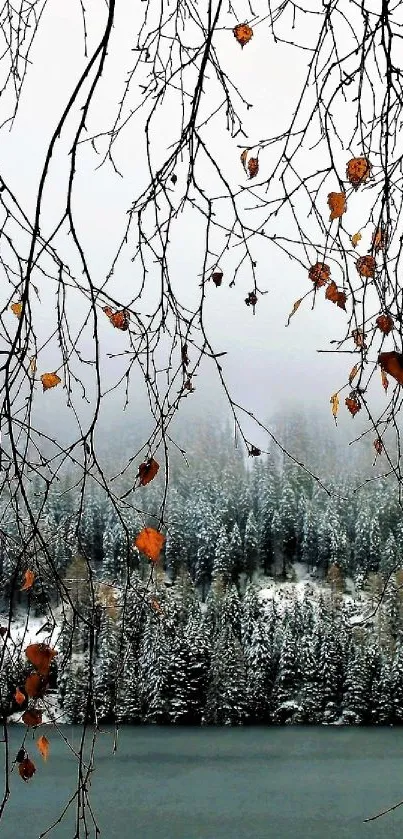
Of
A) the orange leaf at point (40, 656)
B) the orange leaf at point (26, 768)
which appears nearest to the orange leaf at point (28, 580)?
the orange leaf at point (40, 656)

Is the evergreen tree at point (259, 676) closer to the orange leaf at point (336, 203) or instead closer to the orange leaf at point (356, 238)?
the orange leaf at point (356, 238)

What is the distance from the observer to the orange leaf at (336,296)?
113 cm

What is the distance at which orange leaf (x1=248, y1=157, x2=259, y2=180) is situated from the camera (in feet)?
3.96

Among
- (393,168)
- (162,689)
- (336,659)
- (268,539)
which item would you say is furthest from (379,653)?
(393,168)

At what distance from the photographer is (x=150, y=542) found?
907 mm

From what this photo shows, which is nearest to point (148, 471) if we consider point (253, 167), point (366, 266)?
point (366, 266)

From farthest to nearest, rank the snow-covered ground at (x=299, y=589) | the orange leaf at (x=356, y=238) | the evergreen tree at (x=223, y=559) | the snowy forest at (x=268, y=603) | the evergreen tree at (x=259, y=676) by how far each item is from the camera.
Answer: the evergreen tree at (x=223, y=559) < the snow-covered ground at (x=299, y=589) < the evergreen tree at (x=259, y=676) < the snowy forest at (x=268, y=603) < the orange leaf at (x=356, y=238)

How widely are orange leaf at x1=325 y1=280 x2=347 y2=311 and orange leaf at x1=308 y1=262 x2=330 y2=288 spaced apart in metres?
0.02

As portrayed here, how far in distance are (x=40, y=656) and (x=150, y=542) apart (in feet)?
0.60

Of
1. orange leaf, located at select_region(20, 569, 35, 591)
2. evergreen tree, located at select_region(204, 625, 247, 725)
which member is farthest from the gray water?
orange leaf, located at select_region(20, 569, 35, 591)

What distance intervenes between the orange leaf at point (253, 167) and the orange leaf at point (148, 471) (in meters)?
0.53

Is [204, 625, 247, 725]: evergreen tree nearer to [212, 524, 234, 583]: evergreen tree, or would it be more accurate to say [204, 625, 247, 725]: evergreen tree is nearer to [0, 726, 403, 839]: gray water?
[0, 726, 403, 839]: gray water

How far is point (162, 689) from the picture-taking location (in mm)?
26281

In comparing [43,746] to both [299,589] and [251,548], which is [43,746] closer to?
[299,589]
